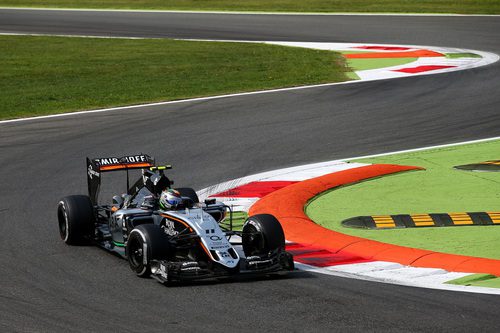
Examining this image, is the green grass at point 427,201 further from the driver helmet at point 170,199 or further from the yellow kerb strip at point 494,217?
the driver helmet at point 170,199

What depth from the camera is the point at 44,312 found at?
33.6 ft

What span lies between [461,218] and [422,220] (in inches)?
20.7

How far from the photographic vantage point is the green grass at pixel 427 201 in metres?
12.8

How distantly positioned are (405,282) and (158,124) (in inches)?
430

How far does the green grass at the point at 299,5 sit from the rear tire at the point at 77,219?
103 ft

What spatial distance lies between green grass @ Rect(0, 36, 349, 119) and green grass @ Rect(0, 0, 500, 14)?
37.8 ft

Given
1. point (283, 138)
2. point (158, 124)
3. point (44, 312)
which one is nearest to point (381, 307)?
point (44, 312)

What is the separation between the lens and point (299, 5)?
46.3 m

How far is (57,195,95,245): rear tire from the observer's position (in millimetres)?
13016

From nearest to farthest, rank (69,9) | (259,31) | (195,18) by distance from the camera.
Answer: (259,31) < (195,18) < (69,9)

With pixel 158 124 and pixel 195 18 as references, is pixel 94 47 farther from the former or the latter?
pixel 158 124

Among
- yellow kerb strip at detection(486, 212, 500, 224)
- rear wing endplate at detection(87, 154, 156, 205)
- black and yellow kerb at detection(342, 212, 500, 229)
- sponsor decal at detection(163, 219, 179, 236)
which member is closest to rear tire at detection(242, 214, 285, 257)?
sponsor decal at detection(163, 219, 179, 236)

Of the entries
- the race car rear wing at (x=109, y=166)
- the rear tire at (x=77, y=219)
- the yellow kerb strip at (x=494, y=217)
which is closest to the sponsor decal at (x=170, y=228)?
the rear tire at (x=77, y=219)

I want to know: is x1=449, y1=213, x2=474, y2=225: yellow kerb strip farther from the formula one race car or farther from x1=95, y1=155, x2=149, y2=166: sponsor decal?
x1=95, y1=155, x2=149, y2=166: sponsor decal
